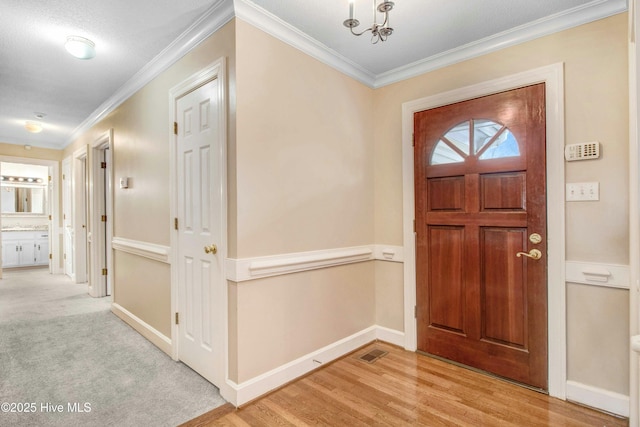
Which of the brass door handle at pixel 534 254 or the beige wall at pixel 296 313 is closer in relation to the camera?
the beige wall at pixel 296 313

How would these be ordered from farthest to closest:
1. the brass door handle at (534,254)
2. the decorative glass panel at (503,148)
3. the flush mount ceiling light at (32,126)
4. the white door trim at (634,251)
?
the flush mount ceiling light at (32,126), the decorative glass panel at (503,148), the brass door handle at (534,254), the white door trim at (634,251)

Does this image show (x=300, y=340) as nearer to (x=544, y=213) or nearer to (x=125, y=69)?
(x=544, y=213)

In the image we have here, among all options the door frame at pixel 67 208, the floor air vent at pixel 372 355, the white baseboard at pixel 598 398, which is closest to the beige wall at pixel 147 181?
the floor air vent at pixel 372 355

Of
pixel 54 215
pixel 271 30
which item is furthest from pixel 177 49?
pixel 54 215

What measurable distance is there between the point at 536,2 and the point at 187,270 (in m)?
3.00

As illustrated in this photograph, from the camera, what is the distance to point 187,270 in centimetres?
239

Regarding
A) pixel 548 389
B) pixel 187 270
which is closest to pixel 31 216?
pixel 187 270

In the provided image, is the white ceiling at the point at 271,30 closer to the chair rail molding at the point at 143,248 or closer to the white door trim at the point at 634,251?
the white door trim at the point at 634,251

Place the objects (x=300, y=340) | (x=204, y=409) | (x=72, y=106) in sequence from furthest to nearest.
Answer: (x=72, y=106), (x=300, y=340), (x=204, y=409)

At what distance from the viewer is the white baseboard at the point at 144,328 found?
2.66 meters

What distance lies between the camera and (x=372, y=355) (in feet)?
8.67

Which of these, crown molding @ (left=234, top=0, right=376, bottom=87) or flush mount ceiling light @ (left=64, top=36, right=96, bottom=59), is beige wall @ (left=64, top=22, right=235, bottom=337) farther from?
flush mount ceiling light @ (left=64, top=36, right=96, bottom=59)

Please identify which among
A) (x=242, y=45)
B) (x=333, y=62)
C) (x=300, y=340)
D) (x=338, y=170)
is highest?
(x=333, y=62)

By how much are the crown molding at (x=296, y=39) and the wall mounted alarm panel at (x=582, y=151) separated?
172cm
